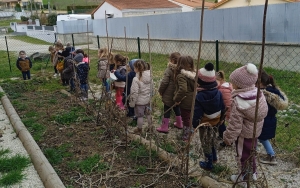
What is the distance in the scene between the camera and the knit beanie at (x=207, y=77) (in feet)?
10.9

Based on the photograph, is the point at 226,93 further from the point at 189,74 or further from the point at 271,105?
the point at 271,105

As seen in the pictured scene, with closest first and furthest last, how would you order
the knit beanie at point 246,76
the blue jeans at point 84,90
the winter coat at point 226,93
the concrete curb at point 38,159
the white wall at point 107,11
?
1. the knit beanie at point 246,76
2. the concrete curb at point 38,159
3. the winter coat at point 226,93
4. the blue jeans at point 84,90
5. the white wall at point 107,11

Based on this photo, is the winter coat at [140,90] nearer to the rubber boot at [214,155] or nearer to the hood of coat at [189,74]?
the hood of coat at [189,74]

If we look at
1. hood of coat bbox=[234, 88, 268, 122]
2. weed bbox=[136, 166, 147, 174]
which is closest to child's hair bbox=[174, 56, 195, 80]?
hood of coat bbox=[234, 88, 268, 122]

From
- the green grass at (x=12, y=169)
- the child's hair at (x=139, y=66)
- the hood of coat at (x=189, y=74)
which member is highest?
the child's hair at (x=139, y=66)

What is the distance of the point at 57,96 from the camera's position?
7.37 meters

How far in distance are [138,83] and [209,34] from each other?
7.74m

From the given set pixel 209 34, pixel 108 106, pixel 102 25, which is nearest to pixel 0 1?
pixel 102 25

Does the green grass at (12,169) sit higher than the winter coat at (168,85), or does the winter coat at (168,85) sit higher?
the winter coat at (168,85)

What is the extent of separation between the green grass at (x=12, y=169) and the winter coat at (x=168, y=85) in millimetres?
2038

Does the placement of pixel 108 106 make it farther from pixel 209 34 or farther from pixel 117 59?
pixel 209 34

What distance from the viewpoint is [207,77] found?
10.9ft

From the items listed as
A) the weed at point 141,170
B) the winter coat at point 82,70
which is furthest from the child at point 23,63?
the weed at point 141,170

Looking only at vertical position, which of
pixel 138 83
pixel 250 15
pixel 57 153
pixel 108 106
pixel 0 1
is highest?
pixel 0 1
